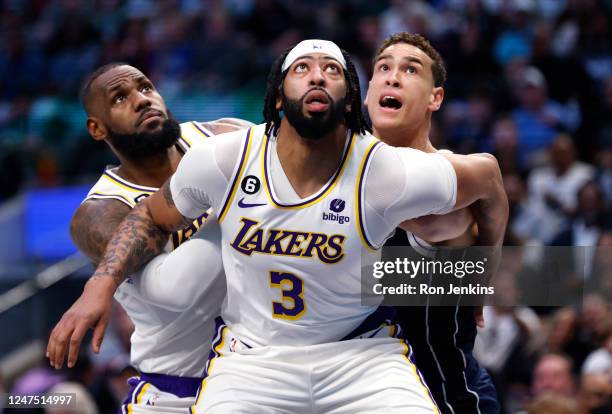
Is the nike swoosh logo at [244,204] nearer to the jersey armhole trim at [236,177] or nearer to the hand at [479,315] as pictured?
the jersey armhole trim at [236,177]

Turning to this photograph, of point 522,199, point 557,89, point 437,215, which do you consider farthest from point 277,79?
point 557,89

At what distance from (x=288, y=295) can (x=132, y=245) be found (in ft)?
2.33

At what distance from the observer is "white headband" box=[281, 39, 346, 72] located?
4.16 metres

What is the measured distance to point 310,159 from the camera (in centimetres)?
411

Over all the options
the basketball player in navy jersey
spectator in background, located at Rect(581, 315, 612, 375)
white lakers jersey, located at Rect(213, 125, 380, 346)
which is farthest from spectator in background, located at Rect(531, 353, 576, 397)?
white lakers jersey, located at Rect(213, 125, 380, 346)

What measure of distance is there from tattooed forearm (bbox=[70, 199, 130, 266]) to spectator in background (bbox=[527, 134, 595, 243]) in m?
4.68

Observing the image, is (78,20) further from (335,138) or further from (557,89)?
(335,138)

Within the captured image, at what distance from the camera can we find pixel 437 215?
433cm

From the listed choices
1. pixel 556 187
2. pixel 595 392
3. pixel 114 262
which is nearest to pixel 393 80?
pixel 114 262

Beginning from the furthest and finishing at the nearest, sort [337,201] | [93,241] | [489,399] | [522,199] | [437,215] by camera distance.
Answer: [522,199] → [489,399] → [93,241] → [437,215] → [337,201]

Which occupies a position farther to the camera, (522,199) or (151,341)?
(522,199)

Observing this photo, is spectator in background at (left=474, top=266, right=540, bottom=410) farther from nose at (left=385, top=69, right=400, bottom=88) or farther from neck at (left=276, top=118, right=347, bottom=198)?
neck at (left=276, top=118, right=347, bottom=198)

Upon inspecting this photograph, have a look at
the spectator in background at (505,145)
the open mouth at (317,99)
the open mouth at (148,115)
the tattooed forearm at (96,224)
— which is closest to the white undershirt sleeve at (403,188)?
the open mouth at (317,99)

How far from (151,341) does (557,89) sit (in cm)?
609
